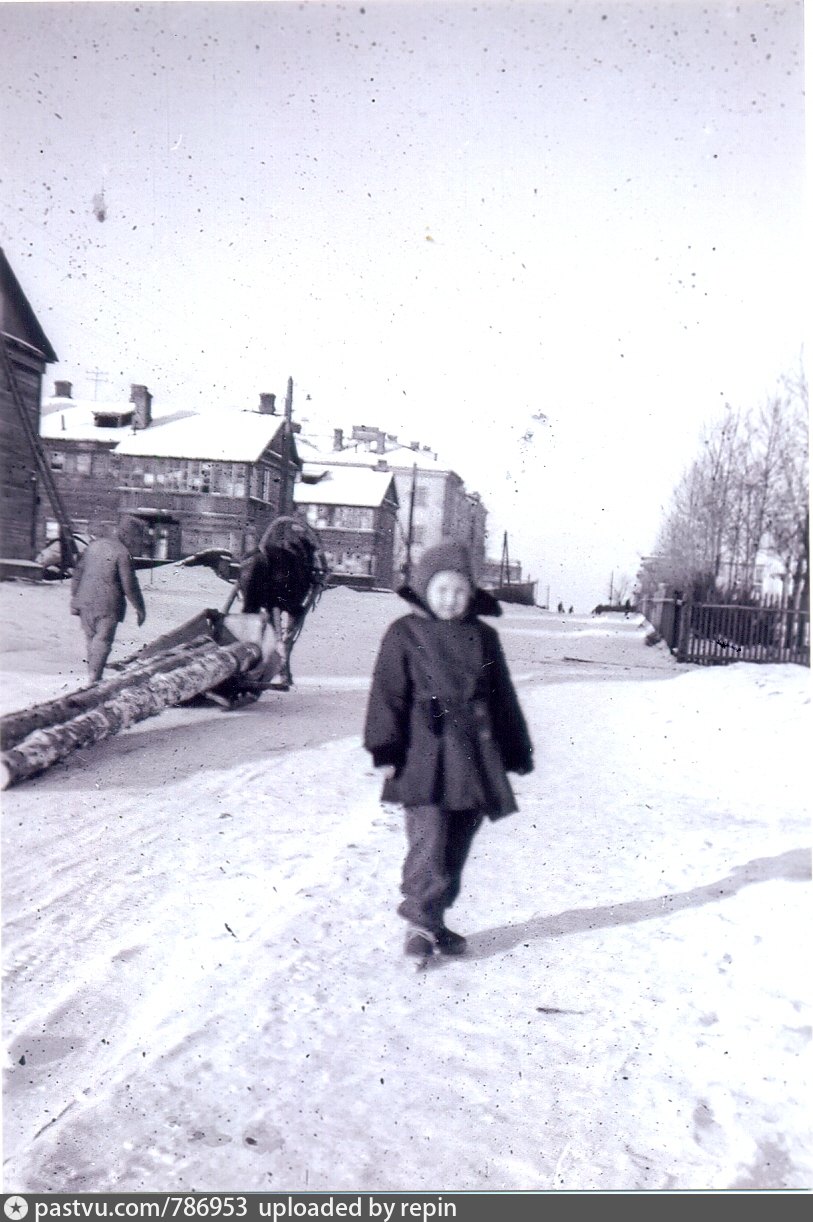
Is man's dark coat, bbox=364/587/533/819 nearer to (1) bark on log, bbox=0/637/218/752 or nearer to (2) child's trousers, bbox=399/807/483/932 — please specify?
(2) child's trousers, bbox=399/807/483/932

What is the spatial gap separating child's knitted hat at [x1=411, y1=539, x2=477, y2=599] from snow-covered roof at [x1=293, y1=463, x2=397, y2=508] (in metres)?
0.25

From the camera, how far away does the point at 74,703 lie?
9.44ft

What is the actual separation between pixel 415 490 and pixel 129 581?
0.92 meters

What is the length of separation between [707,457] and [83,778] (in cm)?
242

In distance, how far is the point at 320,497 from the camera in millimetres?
2549

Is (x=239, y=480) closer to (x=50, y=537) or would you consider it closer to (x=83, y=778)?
(x=50, y=537)

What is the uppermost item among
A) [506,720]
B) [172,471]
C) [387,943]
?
[172,471]

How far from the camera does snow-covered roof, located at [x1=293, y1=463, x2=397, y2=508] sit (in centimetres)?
252

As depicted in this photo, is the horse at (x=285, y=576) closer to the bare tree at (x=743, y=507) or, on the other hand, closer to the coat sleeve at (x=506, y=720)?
the coat sleeve at (x=506, y=720)

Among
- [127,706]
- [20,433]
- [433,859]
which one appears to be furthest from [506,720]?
[20,433]

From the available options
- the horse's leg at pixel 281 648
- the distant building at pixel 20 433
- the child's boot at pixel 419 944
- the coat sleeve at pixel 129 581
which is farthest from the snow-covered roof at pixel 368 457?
the child's boot at pixel 419 944

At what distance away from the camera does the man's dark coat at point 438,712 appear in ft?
7.78

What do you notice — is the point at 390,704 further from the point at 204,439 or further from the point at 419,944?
the point at 204,439

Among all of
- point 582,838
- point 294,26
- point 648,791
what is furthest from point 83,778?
point 294,26
